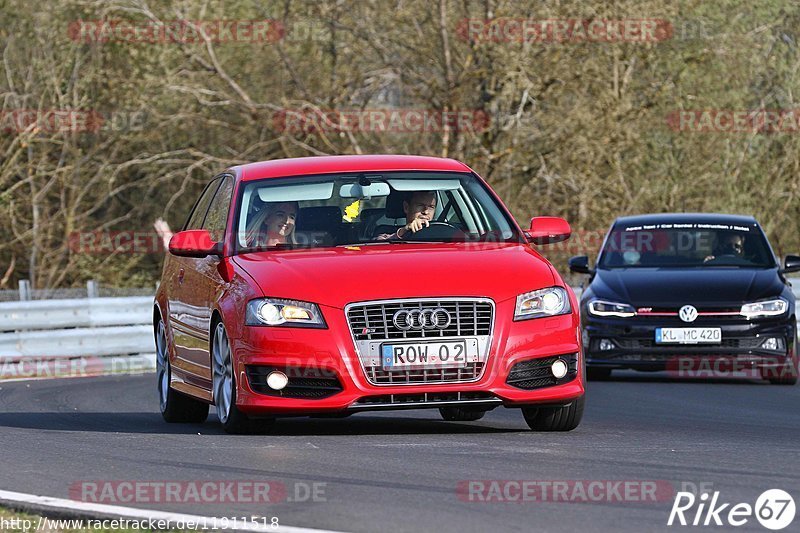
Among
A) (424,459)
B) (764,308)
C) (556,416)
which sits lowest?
(764,308)

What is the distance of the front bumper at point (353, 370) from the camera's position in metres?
8.94

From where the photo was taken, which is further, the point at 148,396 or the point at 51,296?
the point at 51,296

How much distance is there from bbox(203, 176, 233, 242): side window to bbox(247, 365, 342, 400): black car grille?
1.41 metres

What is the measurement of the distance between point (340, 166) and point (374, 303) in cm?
171

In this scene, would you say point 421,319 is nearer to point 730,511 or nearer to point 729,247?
point 730,511

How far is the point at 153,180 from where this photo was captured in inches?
1169

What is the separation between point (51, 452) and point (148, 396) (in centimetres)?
587

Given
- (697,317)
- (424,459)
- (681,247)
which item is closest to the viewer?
(424,459)

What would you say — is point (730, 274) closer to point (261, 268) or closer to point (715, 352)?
point (715, 352)

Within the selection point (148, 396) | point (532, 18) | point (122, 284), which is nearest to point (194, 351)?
point (148, 396)

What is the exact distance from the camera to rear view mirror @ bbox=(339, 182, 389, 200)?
10.2 meters

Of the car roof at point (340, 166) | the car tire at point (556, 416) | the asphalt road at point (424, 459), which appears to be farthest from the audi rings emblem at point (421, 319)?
the car roof at point (340, 166)

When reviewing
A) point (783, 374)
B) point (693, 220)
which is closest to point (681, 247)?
point (693, 220)

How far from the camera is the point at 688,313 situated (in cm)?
1533
